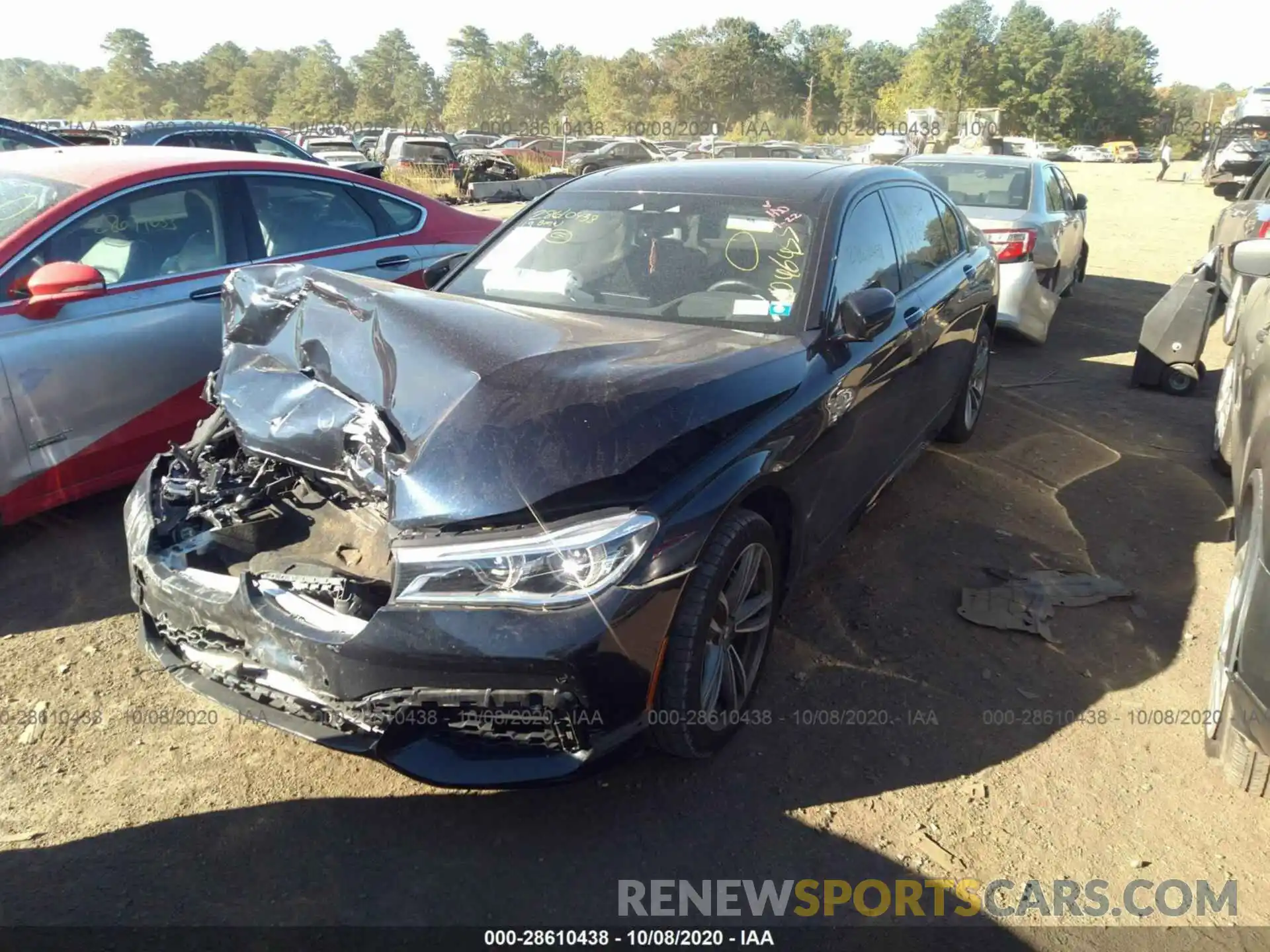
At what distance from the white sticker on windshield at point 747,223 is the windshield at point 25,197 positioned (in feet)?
9.55

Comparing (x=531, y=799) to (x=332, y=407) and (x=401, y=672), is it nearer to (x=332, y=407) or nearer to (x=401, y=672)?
(x=401, y=672)

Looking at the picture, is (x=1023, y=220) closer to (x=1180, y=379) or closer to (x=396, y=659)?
(x=1180, y=379)

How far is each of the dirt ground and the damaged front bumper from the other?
1.13ft

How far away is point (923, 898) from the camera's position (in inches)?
91.8

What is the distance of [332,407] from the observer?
2562 mm

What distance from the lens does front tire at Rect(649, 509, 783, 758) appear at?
2.38 m

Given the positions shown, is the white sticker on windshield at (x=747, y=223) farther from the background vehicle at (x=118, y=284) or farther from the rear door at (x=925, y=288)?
the background vehicle at (x=118, y=284)

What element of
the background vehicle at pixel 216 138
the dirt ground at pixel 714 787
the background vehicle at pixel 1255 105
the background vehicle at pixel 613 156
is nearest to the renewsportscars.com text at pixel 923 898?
the dirt ground at pixel 714 787

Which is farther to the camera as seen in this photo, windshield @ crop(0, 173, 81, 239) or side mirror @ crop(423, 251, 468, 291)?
side mirror @ crop(423, 251, 468, 291)

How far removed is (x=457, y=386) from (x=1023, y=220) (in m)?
6.48

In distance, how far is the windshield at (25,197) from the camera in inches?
150

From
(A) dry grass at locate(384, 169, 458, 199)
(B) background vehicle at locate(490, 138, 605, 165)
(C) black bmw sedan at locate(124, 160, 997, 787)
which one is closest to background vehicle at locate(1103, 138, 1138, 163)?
(B) background vehicle at locate(490, 138, 605, 165)

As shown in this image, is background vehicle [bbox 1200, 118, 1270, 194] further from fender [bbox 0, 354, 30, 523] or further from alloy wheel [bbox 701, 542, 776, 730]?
fender [bbox 0, 354, 30, 523]

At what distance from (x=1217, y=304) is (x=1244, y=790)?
6.66 m
